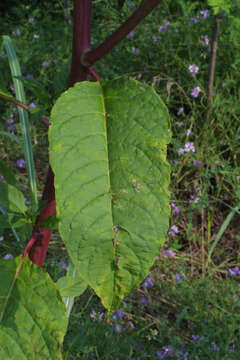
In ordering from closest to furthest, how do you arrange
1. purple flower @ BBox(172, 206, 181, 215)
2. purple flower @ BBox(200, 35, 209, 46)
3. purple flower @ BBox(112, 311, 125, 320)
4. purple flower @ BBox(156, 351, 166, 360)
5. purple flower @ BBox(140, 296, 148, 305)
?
purple flower @ BBox(156, 351, 166, 360), purple flower @ BBox(112, 311, 125, 320), purple flower @ BBox(140, 296, 148, 305), purple flower @ BBox(172, 206, 181, 215), purple flower @ BBox(200, 35, 209, 46)

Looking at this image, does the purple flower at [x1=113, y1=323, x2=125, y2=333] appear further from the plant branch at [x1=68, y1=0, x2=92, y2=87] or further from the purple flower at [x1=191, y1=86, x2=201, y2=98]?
the purple flower at [x1=191, y1=86, x2=201, y2=98]

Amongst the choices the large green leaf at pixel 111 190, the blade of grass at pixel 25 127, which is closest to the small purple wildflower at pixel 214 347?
the blade of grass at pixel 25 127

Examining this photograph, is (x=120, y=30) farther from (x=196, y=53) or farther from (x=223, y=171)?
(x=196, y=53)

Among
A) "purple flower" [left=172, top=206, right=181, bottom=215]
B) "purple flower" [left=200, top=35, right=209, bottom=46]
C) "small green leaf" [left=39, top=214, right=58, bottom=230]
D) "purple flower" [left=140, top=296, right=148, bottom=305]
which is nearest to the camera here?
"small green leaf" [left=39, top=214, right=58, bottom=230]

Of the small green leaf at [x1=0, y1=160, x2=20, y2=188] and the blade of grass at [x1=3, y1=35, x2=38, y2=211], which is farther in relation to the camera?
the blade of grass at [x1=3, y1=35, x2=38, y2=211]

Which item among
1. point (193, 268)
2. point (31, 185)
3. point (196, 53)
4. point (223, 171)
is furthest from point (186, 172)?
point (31, 185)

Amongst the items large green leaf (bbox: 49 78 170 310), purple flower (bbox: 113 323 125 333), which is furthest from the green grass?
large green leaf (bbox: 49 78 170 310)
